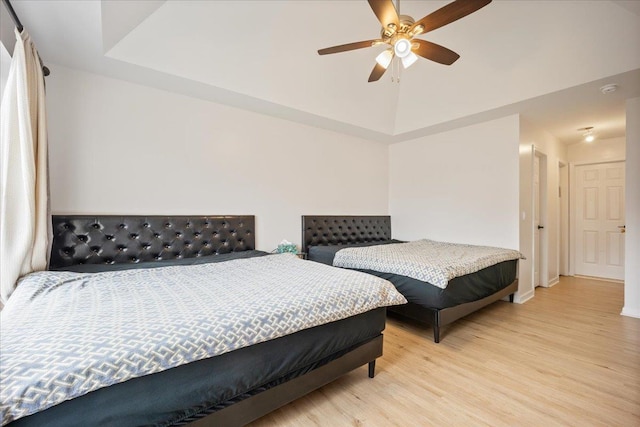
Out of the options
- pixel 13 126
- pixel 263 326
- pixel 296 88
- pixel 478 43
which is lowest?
pixel 263 326

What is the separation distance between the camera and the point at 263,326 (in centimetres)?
134

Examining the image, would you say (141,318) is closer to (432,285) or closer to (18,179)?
(18,179)

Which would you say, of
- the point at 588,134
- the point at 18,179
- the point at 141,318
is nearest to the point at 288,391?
the point at 141,318

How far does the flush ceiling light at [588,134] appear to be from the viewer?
4.30 meters

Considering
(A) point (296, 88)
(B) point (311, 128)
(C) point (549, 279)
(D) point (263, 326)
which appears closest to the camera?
(D) point (263, 326)

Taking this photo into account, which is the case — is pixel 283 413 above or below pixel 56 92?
below

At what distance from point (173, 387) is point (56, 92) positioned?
2933 millimetres

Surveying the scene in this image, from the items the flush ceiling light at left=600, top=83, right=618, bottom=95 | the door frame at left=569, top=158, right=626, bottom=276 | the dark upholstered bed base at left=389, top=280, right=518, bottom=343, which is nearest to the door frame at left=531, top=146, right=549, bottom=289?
the door frame at left=569, top=158, right=626, bottom=276

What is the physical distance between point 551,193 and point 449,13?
4.24 meters

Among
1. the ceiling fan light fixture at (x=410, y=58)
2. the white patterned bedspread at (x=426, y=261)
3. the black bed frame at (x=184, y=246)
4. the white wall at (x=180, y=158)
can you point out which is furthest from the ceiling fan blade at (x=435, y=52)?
the black bed frame at (x=184, y=246)

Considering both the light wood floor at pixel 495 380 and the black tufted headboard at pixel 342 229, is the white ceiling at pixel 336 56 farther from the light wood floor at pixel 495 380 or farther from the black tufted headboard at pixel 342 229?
the light wood floor at pixel 495 380

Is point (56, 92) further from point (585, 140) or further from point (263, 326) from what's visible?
point (585, 140)

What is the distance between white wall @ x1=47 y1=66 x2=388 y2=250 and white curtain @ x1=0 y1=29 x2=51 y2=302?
25.9 inches

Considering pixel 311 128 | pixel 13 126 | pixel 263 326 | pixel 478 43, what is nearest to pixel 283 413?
pixel 263 326
